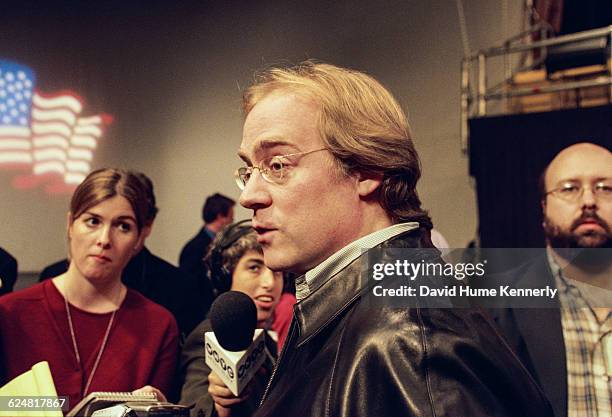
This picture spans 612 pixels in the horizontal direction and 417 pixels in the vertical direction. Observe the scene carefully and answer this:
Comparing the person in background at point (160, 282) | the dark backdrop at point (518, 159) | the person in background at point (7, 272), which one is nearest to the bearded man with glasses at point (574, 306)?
the dark backdrop at point (518, 159)

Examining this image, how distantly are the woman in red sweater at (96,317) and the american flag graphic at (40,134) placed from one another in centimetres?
42

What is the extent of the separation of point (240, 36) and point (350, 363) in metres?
1.47

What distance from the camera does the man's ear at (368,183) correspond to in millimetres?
1121

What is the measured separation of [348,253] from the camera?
108 cm

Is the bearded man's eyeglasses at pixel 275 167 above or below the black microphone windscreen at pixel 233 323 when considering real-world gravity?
above

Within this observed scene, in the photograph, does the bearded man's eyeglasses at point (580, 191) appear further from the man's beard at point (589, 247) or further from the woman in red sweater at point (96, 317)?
the woman in red sweater at point (96, 317)

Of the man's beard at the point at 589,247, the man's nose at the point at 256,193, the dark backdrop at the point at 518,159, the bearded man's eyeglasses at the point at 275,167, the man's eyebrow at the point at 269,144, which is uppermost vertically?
the dark backdrop at the point at 518,159

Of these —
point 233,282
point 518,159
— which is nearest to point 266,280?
point 233,282

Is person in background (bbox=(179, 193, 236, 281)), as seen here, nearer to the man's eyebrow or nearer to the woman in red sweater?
the woman in red sweater

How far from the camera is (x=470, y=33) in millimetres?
1962

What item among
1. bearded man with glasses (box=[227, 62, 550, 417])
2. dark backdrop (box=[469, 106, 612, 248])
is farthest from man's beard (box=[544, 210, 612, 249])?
bearded man with glasses (box=[227, 62, 550, 417])

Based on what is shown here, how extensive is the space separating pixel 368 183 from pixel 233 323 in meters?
0.43

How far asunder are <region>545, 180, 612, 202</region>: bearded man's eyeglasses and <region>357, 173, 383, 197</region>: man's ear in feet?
2.53

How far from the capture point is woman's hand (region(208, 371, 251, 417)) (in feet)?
4.51
